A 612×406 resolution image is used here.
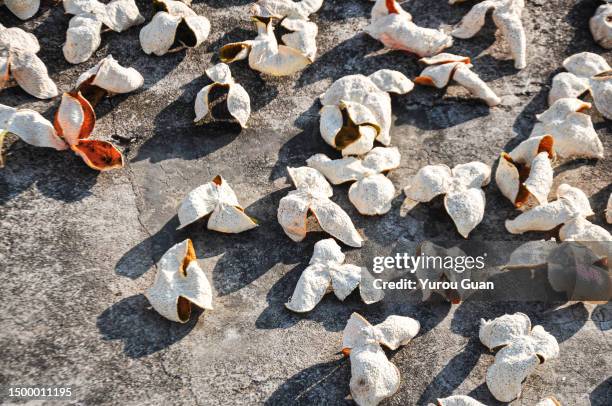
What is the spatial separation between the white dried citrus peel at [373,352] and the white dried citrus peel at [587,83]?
850 mm

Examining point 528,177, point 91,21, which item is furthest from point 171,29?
point 528,177

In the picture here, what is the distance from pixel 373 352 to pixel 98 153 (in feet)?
2.75

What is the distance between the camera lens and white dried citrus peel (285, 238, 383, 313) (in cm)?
172

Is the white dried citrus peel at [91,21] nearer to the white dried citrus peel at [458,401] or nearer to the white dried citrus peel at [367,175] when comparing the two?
the white dried citrus peel at [367,175]

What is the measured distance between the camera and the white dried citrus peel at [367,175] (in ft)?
6.22

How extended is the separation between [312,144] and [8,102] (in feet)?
2.63

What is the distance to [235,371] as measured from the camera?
1.63 meters

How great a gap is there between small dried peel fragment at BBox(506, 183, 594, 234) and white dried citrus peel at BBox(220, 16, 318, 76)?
74 centimetres

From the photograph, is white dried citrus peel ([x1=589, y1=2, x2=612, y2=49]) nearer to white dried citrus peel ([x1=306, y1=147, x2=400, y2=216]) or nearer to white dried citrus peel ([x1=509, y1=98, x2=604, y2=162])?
white dried citrus peel ([x1=509, y1=98, x2=604, y2=162])

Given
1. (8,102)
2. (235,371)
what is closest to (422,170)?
(235,371)

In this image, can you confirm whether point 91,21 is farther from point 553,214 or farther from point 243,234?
point 553,214

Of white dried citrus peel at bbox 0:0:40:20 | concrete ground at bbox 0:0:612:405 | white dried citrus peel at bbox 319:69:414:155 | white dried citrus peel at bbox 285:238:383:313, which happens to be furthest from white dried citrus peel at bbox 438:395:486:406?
white dried citrus peel at bbox 0:0:40:20

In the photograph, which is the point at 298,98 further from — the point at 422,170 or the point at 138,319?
the point at 138,319

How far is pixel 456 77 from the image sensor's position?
2.16m
